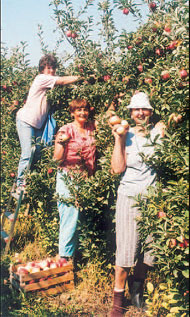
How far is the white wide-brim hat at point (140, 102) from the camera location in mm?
2553

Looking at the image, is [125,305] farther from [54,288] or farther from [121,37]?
[121,37]

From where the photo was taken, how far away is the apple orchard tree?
7.41 ft

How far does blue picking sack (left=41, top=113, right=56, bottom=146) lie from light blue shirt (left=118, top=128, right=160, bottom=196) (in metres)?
1.41

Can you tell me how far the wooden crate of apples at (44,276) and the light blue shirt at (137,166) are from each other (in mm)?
1223

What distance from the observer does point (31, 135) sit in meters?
4.02

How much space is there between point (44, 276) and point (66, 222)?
22.1 inches

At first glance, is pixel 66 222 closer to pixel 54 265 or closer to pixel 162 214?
pixel 54 265

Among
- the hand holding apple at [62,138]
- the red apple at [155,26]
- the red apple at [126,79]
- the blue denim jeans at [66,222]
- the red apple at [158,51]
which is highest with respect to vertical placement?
the red apple at [155,26]

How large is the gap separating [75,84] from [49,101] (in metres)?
0.57

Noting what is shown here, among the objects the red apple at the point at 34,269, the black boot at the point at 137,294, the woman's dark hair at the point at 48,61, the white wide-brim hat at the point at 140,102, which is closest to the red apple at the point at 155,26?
the white wide-brim hat at the point at 140,102

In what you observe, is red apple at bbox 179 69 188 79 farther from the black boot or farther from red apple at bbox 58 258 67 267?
red apple at bbox 58 258 67 267

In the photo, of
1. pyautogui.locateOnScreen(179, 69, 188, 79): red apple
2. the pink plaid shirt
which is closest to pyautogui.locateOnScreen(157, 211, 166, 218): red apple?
pyautogui.locateOnScreen(179, 69, 188, 79): red apple

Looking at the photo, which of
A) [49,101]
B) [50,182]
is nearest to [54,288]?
[50,182]

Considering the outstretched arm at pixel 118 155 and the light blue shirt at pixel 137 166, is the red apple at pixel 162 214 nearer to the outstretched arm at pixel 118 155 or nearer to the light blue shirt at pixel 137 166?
the light blue shirt at pixel 137 166
